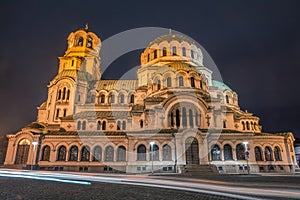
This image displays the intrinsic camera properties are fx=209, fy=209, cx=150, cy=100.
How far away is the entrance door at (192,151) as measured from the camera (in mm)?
26422

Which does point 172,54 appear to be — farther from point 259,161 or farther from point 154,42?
point 259,161

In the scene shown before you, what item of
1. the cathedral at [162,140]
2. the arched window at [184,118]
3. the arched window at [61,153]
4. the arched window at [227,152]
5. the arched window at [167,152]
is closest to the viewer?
the cathedral at [162,140]

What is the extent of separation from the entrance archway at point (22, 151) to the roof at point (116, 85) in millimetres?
18364

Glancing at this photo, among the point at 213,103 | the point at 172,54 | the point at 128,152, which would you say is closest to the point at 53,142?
the point at 128,152

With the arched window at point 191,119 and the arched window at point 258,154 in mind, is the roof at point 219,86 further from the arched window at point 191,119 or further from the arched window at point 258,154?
the arched window at point 191,119

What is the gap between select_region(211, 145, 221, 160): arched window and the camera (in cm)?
2775

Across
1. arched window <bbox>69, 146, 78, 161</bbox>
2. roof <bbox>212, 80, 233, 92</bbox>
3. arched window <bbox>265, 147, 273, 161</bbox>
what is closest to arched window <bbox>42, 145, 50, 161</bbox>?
arched window <bbox>69, 146, 78, 161</bbox>

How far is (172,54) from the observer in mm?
43625

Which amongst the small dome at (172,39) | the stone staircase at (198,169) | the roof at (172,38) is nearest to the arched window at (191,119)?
the stone staircase at (198,169)

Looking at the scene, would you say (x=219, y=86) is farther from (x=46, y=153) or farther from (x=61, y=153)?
(x=46, y=153)

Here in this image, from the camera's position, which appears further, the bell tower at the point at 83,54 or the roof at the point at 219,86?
the bell tower at the point at 83,54

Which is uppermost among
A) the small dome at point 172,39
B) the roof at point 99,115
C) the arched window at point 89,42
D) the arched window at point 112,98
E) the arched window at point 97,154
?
the arched window at point 89,42

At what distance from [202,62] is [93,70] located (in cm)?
2524

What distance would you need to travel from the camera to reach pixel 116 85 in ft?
151
